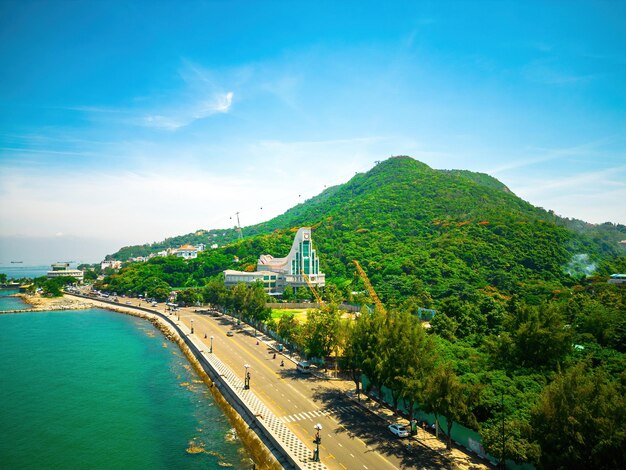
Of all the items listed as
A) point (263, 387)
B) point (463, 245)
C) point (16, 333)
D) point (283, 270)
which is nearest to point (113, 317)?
point (16, 333)

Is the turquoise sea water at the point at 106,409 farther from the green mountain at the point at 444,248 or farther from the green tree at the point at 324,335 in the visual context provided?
the green mountain at the point at 444,248

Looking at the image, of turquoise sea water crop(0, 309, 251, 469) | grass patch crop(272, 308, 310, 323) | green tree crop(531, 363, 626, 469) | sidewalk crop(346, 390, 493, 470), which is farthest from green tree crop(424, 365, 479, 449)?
grass patch crop(272, 308, 310, 323)

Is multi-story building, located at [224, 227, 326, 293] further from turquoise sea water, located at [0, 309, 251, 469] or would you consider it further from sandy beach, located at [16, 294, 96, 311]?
sandy beach, located at [16, 294, 96, 311]

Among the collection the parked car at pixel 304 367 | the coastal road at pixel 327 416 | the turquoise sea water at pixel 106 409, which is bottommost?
the turquoise sea water at pixel 106 409

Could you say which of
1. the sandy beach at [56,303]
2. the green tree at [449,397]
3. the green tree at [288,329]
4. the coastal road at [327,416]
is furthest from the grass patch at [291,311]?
the sandy beach at [56,303]

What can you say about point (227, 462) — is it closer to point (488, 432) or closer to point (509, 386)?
point (488, 432)

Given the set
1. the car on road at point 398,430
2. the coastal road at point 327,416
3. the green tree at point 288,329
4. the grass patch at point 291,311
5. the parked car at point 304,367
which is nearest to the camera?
the coastal road at point 327,416

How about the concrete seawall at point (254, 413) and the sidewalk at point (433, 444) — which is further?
the concrete seawall at point (254, 413)
